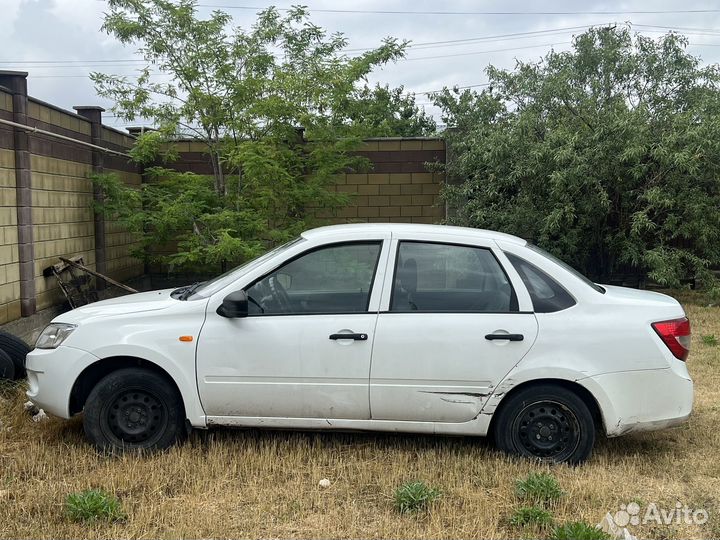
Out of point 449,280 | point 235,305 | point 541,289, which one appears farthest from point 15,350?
point 541,289

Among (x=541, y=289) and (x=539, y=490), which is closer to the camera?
(x=539, y=490)

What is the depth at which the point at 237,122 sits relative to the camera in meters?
9.84

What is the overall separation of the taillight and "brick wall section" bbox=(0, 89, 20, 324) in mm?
7167

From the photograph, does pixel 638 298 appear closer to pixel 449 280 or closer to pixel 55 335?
pixel 449 280

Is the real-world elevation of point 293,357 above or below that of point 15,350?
above

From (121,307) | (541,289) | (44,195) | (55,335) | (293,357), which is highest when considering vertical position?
(44,195)

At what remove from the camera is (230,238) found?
8.95 metres

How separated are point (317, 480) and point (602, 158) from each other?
335 inches

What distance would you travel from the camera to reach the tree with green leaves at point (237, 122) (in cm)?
958

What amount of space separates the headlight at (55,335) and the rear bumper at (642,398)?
3.40 m

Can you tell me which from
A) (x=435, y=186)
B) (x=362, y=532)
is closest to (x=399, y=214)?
(x=435, y=186)

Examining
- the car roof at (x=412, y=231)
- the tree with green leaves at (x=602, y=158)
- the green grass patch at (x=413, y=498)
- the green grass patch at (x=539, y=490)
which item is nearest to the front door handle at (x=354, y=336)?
the car roof at (x=412, y=231)

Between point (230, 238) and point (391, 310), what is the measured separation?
502cm

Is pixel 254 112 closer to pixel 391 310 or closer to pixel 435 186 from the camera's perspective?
pixel 435 186
